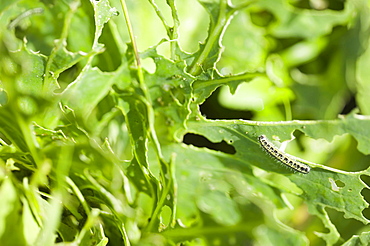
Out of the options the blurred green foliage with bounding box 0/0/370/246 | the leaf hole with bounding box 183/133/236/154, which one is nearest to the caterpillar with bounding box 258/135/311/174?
the blurred green foliage with bounding box 0/0/370/246

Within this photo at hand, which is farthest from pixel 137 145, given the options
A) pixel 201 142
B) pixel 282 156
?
pixel 201 142

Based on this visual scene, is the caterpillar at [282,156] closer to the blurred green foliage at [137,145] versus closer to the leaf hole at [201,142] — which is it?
the blurred green foliage at [137,145]

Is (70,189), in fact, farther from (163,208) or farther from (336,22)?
(336,22)

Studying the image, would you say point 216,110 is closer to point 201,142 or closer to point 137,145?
point 201,142

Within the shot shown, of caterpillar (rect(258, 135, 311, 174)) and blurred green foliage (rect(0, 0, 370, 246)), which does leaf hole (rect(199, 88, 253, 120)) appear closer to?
blurred green foliage (rect(0, 0, 370, 246))

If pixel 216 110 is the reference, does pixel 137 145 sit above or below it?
above

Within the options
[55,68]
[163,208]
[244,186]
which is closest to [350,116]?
[244,186]
